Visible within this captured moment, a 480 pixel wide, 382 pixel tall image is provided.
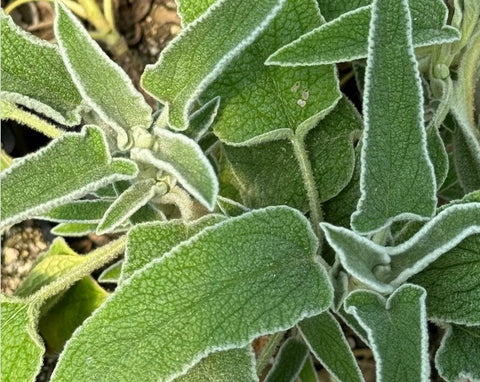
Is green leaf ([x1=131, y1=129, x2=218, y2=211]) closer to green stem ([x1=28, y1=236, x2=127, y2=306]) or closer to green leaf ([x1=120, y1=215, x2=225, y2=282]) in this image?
green leaf ([x1=120, y1=215, x2=225, y2=282])

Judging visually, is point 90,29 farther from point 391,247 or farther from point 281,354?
point 391,247

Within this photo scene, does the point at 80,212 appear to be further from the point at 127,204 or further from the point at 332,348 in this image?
the point at 332,348

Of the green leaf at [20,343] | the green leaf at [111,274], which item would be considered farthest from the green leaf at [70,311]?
the green leaf at [20,343]

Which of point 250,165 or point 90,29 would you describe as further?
point 90,29

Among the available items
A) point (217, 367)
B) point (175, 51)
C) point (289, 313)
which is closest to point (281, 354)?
point (217, 367)

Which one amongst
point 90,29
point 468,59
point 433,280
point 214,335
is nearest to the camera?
point 214,335

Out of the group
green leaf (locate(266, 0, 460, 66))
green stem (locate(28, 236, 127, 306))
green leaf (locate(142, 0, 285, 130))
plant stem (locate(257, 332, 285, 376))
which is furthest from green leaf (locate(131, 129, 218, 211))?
plant stem (locate(257, 332, 285, 376))

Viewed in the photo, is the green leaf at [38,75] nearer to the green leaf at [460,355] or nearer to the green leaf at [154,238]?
the green leaf at [154,238]

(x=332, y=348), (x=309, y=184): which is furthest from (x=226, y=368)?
(x=309, y=184)
